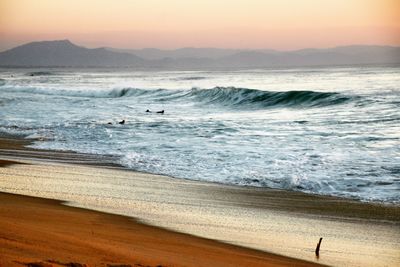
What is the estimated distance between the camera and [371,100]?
26.1m

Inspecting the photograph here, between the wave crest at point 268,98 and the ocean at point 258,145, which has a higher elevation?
the wave crest at point 268,98

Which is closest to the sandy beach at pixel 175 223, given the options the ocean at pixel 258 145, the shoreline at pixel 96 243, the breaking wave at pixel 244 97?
the shoreline at pixel 96 243

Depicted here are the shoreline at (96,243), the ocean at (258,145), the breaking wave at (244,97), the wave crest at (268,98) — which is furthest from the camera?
the breaking wave at (244,97)

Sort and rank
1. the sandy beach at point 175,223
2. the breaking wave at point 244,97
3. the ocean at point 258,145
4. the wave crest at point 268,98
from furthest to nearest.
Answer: the breaking wave at point 244,97 < the wave crest at point 268,98 < the ocean at point 258,145 < the sandy beach at point 175,223

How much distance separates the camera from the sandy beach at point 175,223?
447cm

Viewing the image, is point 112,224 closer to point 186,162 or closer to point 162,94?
point 186,162

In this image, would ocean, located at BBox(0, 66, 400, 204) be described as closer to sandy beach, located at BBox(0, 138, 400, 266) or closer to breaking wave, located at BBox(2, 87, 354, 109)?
sandy beach, located at BBox(0, 138, 400, 266)

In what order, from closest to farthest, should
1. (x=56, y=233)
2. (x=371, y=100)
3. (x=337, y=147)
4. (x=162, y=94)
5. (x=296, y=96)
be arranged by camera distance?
(x=56, y=233), (x=337, y=147), (x=371, y=100), (x=296, y=96), (x=162, y=94)

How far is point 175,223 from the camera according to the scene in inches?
247

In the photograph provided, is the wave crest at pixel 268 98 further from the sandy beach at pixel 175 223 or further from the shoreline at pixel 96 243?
the shoreline at pixel 96 243

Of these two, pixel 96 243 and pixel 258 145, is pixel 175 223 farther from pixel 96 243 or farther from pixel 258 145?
pixel 258 145

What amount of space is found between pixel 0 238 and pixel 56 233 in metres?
0.73

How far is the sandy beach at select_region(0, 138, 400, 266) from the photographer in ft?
14.7

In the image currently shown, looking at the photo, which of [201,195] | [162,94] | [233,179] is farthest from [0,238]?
[162,94]
